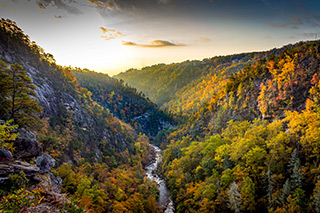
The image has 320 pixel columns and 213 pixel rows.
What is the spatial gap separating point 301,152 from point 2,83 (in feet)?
167

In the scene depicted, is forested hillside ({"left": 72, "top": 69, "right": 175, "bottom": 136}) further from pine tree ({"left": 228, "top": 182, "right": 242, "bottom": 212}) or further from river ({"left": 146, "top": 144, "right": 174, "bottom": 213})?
pine tree ({"left": 228, "top": 182, "right": 242, "bottom": 212})

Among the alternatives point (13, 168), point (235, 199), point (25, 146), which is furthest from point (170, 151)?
point (13, 168)

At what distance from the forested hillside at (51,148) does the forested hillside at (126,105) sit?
231 ft

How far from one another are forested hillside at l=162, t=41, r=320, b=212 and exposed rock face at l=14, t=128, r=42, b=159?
1377 inches

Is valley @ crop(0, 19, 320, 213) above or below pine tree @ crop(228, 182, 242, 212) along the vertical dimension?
above

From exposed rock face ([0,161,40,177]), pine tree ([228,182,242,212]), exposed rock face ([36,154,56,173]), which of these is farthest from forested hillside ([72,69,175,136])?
exposed rock face ([0,161,40,177])

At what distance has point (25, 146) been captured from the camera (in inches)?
859

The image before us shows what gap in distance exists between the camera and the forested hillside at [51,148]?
15.0 metres

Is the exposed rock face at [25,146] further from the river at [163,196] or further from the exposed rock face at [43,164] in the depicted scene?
the river at [163,196]

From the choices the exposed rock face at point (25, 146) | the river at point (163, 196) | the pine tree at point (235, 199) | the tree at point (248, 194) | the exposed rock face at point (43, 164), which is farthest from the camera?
the river at point (163, 196)

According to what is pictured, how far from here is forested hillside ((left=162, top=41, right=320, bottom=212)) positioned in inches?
1305

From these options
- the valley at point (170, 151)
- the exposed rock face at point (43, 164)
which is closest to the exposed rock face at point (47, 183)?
the valley at point (170, 151)

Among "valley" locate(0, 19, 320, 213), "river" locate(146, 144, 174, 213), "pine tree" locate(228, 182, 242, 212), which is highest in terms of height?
"valley" locate(0, 19, 320, 213)

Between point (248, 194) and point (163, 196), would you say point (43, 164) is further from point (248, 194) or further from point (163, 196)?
point (163, 196)
